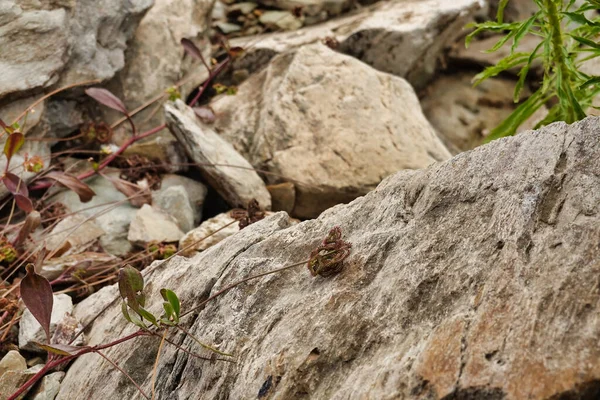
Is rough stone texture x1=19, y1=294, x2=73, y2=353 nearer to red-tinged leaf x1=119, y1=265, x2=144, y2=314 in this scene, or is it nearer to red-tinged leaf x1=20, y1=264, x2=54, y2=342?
red-tinged leaf x1=20, y1=264, x2=54, y2=342

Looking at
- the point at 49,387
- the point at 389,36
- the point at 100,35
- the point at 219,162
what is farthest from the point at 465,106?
the point at 49,387

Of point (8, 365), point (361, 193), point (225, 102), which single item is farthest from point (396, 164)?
point (8, 365)

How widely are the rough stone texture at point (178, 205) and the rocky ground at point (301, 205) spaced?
0.01 meters

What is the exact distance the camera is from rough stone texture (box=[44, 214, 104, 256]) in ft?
11.8

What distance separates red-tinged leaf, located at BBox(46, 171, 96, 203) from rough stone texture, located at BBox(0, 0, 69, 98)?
1.88 ft

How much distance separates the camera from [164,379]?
2.36m

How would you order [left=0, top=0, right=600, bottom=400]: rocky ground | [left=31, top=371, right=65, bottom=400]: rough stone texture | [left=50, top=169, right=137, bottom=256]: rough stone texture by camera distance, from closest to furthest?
[left=0, top=0, right=600, bottom=400]: rocky ground < [left=31, top=371, right=65, bottom=400]: rough stone texture < [left=50, top=169, right=137, bottom=256]: rough stone texture

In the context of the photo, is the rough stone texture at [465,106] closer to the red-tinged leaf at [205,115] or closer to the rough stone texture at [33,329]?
the red-tinged leaf at [205,115]

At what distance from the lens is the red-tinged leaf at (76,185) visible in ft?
12.5

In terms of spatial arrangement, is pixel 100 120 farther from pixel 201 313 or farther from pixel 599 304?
pixel 599 304

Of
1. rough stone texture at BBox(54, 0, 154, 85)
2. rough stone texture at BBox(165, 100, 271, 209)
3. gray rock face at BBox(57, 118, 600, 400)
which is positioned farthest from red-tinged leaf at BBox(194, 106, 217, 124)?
gray rock face at BBox(57, 118, 600, 400)

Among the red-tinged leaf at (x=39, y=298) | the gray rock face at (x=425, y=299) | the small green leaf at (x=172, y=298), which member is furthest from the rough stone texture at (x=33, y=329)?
the small green leaf at (x=172, y=298)

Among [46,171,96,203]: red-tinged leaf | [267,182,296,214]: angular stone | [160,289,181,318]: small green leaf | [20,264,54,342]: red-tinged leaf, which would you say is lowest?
[267,182,296,214]: angular stone

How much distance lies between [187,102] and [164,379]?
3.00 meters
